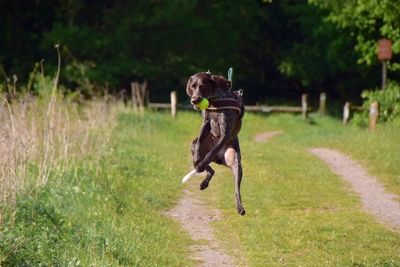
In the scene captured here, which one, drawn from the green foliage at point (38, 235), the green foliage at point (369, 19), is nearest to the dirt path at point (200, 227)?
the green foliage at point (38, 235)

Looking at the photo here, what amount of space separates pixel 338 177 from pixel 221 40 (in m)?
22.0

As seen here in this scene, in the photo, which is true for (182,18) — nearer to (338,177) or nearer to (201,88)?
(338,177)

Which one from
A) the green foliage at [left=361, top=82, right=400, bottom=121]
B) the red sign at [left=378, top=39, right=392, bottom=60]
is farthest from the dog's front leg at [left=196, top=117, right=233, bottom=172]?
the red sign at [left=378, top=39, right=392, bottom=60]

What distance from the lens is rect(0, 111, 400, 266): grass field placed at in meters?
9.86

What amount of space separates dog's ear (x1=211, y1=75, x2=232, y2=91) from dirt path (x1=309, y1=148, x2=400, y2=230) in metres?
5.62

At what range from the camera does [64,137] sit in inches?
534

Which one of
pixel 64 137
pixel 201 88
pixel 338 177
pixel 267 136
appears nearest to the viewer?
pixel 201 88

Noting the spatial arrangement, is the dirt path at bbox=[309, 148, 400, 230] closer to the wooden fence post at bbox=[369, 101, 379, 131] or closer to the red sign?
the wooden fence post at bbox=[369, 101, 379, 131]

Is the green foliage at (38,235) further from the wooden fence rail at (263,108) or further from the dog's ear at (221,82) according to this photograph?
the wooden fence rail at (263,108)

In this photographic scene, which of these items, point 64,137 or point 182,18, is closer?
point 64,137

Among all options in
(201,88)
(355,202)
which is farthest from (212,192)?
(201,88)

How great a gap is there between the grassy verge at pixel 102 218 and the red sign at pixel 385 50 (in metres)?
10.00

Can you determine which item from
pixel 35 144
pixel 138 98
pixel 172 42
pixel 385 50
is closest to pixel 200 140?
pixel 35 144

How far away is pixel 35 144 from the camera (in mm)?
13117
